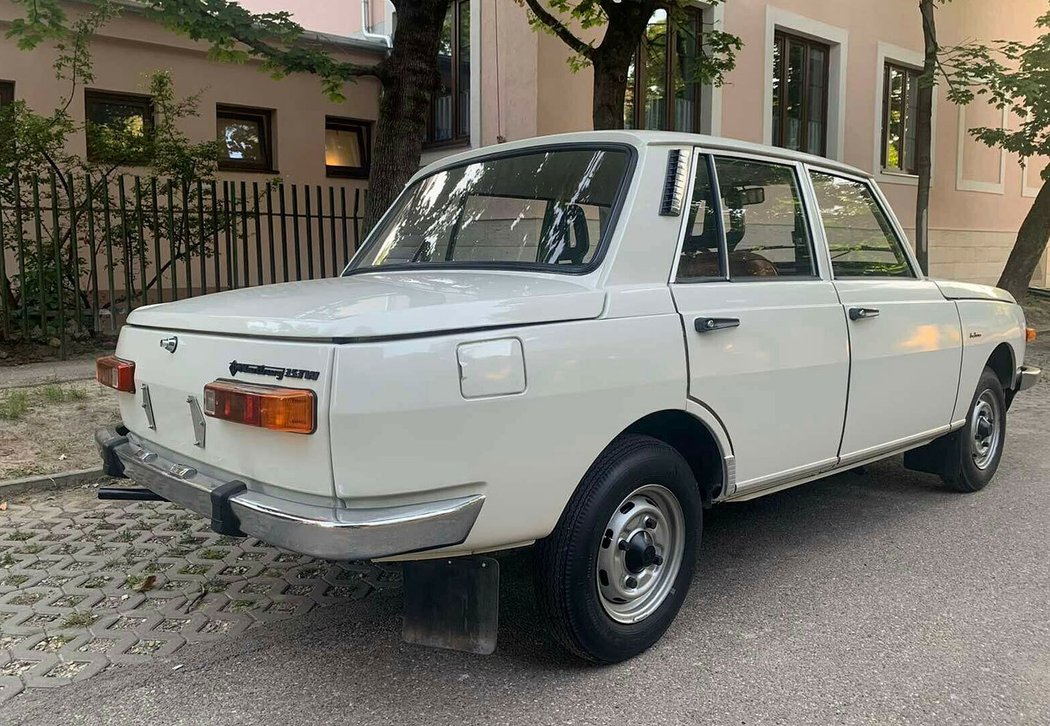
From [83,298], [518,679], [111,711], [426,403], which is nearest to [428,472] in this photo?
[426,403]

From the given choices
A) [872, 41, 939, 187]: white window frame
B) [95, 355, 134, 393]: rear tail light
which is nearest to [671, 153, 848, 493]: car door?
[95, 355, 134, 393]: rear tail light

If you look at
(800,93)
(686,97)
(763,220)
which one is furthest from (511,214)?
(800,93)

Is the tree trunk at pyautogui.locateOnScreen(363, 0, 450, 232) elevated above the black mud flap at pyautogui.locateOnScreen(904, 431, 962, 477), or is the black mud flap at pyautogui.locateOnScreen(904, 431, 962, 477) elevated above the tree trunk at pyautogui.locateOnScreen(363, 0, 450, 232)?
the tree trunk at pyautogui.locateOnScreen(363, 0, 450, 232)

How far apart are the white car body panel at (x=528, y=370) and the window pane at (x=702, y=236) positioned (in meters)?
0.08

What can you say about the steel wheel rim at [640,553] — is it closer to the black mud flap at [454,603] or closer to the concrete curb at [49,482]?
the black mud flap at [454,603]

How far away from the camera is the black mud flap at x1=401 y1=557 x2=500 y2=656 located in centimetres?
270

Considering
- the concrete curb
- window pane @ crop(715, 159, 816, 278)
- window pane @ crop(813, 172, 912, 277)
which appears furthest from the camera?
the concrete curb

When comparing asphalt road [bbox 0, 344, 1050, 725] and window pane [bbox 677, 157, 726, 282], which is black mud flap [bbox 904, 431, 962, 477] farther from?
window pane [bbox 677, 157, 726, 282]

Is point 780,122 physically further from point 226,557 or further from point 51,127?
point 226,557

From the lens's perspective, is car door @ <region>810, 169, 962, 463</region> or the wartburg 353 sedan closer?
the wartburg 353 sedan

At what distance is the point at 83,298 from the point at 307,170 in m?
4.05

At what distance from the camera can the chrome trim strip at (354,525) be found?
2381 mm

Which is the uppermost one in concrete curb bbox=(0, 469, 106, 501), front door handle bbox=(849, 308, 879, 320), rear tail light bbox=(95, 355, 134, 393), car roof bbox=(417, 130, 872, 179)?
car roof bbox=(417, 130, 872, 179)

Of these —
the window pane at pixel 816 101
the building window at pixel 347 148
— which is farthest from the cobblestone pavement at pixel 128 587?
the window pane at pixel 816 101
